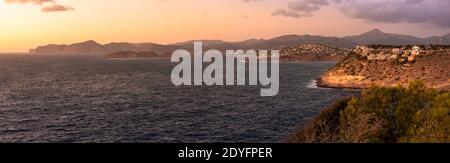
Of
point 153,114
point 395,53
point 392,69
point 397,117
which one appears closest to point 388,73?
point 392,69

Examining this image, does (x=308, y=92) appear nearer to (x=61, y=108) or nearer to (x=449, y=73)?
(x=449, y=73)

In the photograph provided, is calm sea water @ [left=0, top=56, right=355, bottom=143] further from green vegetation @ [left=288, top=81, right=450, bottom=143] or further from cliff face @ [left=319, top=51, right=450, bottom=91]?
green vegetation @ [left=288, top=81, right=450, bottom=143]

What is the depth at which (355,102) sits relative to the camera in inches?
1436

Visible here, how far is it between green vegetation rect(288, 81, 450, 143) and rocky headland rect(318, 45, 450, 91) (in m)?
98.5

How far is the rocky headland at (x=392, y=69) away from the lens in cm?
13738

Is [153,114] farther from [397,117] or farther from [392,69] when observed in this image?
[392,69]

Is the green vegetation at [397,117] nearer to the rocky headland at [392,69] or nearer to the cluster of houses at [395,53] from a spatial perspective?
the rocky headland at [392,69]

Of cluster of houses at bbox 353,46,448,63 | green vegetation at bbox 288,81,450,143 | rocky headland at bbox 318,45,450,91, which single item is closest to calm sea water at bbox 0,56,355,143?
rocky headland at bbox 318,45,450,91

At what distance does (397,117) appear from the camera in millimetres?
36094

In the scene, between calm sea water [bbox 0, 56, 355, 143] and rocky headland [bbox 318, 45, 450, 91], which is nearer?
calm sea water [bbox 0, 56, 355, 143]

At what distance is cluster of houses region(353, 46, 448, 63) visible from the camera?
6059 inches

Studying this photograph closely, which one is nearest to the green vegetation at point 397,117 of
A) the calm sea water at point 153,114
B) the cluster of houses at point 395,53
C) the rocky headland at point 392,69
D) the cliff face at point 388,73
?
the calm sea water at point 153,114

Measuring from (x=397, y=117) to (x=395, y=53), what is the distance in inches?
5241
